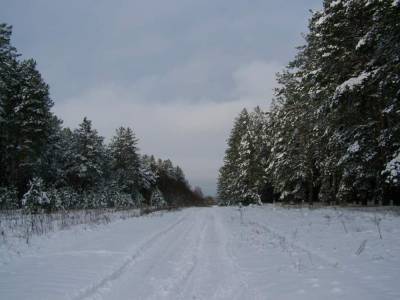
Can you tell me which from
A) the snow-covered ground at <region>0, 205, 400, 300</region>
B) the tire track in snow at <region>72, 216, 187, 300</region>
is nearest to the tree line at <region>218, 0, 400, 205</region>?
the snow-covered ground at <region>0, 205, 400, 300</region>

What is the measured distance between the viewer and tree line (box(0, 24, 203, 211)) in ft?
76.6

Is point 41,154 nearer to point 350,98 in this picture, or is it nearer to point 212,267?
point 350,98

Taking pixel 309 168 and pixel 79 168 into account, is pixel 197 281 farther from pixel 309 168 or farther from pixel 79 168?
pixel 79 168

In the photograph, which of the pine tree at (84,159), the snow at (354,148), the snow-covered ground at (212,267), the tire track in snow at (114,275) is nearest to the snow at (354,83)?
the snow at (354,148)

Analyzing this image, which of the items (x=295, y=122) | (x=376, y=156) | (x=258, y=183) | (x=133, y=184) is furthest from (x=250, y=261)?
(x=133, y=184)

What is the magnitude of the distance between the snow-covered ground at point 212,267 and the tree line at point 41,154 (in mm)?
10400

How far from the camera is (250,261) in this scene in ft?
25.4

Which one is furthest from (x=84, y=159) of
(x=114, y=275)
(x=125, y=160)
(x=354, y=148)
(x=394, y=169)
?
(x=114, y=275)

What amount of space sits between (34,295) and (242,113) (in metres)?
46.4

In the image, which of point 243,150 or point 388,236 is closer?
point 388,236

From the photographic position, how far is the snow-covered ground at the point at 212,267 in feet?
17.2

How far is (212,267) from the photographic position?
7.30 meters

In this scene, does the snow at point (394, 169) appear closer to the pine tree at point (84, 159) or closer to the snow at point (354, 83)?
the snow at point (354, 83)

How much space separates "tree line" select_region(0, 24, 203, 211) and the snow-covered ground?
34.1 ft
